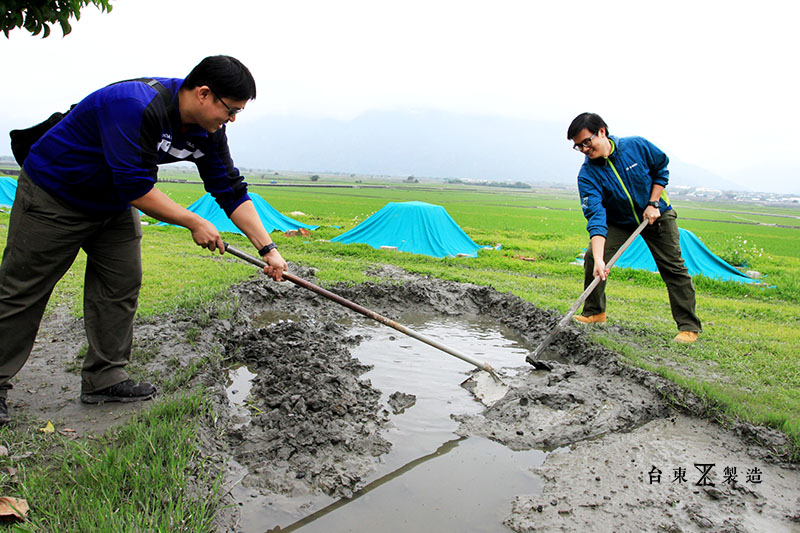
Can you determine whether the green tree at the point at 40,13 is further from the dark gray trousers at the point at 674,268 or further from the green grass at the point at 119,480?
the dark gray trousers at the point at 674,268

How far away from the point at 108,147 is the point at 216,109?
1.85 ft

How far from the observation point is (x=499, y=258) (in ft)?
34.6

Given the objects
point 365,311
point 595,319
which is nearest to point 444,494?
point 365,311

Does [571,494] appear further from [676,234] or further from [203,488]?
[676,234]

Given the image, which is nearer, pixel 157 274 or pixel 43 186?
pixel 43 186

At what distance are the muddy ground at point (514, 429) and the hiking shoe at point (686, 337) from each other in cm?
92

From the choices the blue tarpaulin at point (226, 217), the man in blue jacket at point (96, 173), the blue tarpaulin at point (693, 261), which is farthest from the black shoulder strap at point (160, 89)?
the blue tarpaulin at point (226, 217)

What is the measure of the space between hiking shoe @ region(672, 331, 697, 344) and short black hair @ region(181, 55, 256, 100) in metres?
4.40

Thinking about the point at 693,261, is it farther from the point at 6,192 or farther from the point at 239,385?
the point at 6,192

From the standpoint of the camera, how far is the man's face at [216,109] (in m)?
2.76

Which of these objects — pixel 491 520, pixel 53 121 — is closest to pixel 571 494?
pixel 491 520

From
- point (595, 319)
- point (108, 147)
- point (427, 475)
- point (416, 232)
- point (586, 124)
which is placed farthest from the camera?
point (416, 232)

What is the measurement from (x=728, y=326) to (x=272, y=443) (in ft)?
17.1

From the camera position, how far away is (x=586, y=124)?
15.2 ft
